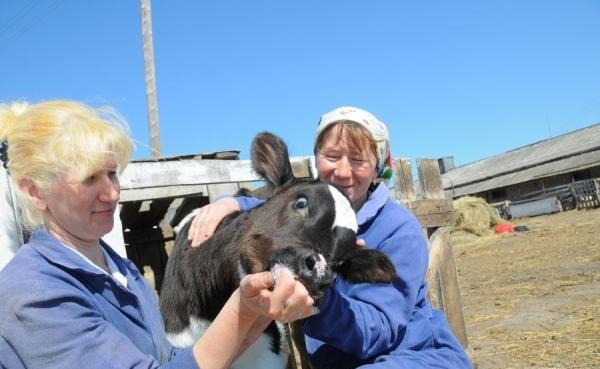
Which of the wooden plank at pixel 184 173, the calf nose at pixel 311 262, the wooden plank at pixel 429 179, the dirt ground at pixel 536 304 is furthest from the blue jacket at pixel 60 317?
the dirt ground at pixel 536 304

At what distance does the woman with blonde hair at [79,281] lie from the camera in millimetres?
1897

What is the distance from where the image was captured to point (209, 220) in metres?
3.43

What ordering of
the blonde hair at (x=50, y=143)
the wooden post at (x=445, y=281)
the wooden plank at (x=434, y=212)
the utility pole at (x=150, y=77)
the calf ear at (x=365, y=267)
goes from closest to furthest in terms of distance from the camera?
the blonde hair at (x=50, y=143) → the calf ear at (x=365, y=267) → the wooden post at (x=445, y=281) → the wooden plank at (x=434, y=212) → the utility pole at (x=150, y=77)

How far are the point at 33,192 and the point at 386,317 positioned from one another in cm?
182

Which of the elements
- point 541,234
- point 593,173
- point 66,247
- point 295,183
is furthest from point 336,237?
point 593,173

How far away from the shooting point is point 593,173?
35.6 metres

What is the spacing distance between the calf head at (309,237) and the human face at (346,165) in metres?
0.20

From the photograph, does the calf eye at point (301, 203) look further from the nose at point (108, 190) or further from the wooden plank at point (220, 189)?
the wooden plank at point (220, 189)

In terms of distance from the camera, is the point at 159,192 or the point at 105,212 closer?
the point at 105,212

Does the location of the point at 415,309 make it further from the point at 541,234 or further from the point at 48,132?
the point at 541,234

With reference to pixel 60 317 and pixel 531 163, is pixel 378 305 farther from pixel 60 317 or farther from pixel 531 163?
pixel 531 163

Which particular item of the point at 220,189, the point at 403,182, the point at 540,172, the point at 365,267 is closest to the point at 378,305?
the point at 365,267

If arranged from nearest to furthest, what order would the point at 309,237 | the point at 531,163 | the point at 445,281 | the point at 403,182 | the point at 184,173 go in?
the point at 309,237
the point at 445,281
the point at 403,182
the point at 184,173
the point at 531,163

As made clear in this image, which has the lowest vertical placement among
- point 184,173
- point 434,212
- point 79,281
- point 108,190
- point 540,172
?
point 79,281
